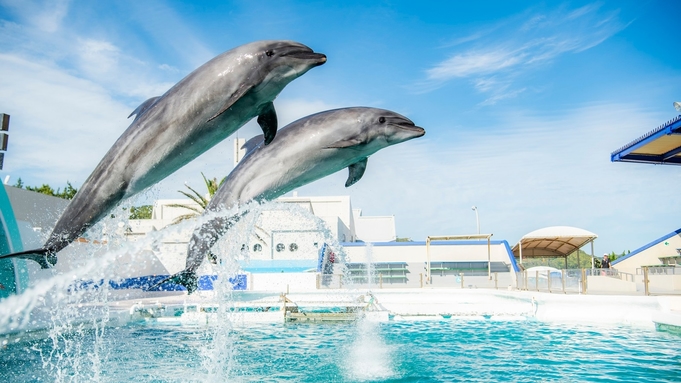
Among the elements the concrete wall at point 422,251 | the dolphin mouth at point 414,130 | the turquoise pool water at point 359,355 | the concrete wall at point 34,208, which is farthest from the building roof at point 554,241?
the dolphin mouth at point 414,130

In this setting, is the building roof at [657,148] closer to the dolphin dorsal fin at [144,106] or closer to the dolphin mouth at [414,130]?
the dolphin mouth at [414,130]

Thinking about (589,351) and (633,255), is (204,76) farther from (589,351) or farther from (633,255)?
(633,255)

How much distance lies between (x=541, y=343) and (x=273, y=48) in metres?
8.23

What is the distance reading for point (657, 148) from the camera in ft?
67.1

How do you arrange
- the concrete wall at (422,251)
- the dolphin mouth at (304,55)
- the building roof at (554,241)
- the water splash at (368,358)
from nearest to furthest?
the dolphin mouth at (304,55)
the water splash at (368,358)
the building roof at (554,241)
the concrete wall at (422,251)

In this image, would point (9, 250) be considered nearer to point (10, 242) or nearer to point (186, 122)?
point (10, 242)

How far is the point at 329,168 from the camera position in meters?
5.18

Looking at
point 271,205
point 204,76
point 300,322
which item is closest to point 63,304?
point 300,322

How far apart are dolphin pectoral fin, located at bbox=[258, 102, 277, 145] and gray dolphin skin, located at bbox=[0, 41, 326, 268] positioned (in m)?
0.03

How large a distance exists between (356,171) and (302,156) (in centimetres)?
64

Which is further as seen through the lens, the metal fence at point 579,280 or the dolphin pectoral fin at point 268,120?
the metal fence at point 579,280

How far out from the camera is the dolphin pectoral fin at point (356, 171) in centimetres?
538

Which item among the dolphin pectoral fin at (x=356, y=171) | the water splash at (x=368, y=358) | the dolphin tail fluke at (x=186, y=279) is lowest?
the water splash at (x=368, y=358)

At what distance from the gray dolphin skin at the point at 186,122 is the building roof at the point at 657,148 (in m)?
16.9
